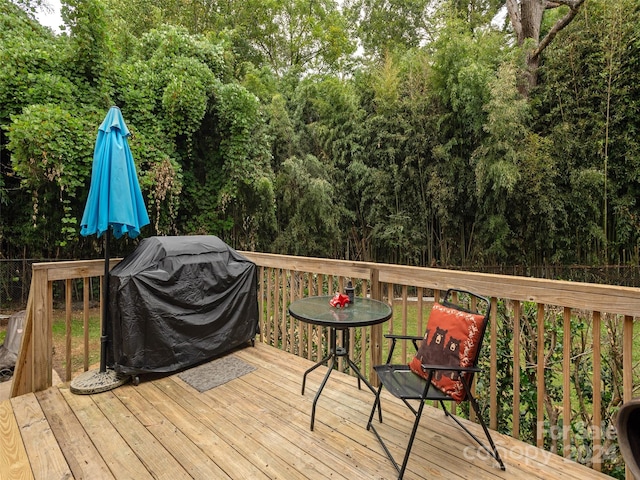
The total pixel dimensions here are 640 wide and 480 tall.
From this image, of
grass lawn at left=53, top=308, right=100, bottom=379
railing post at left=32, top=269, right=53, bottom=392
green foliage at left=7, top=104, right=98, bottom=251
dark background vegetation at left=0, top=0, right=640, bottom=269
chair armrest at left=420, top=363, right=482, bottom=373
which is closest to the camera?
chair armrest at left=420, top=363, right=482, bottom=373

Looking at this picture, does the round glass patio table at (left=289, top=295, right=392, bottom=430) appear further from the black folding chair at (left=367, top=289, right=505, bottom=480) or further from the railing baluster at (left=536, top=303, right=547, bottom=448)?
the railing baluster at (left=536, top=303, right=547, bottom=448)

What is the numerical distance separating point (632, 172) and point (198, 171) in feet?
24.0

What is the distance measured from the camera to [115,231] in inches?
108

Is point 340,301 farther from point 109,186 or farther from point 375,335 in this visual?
point 109,186

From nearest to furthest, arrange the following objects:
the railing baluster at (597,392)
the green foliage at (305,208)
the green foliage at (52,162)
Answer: the railing baluster at (597,392) < the green foliage at (52,162) < the green foliage at (305,208)

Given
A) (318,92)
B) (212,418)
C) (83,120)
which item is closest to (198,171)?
(83,120)

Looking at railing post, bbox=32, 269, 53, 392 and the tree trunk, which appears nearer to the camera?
railing post, bbox=32, 269, 53, 392

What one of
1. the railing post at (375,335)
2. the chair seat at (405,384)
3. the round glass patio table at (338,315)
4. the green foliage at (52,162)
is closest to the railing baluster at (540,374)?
the chair seat at (405,384)

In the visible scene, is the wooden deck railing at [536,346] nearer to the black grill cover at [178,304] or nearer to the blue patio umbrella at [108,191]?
the blue patio umbrella at [108,191]

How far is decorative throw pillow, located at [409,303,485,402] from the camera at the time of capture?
1.63 metres

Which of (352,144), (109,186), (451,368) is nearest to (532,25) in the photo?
(352,144)

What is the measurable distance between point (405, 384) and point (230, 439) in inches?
40.2

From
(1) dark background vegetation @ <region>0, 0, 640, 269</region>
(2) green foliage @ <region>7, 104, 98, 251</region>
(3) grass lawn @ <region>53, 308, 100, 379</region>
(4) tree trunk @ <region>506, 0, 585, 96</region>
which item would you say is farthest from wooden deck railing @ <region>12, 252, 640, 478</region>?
(4) tree trunk @ <region>506, 0, 585, 96</region>

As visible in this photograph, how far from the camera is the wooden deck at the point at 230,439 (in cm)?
164
